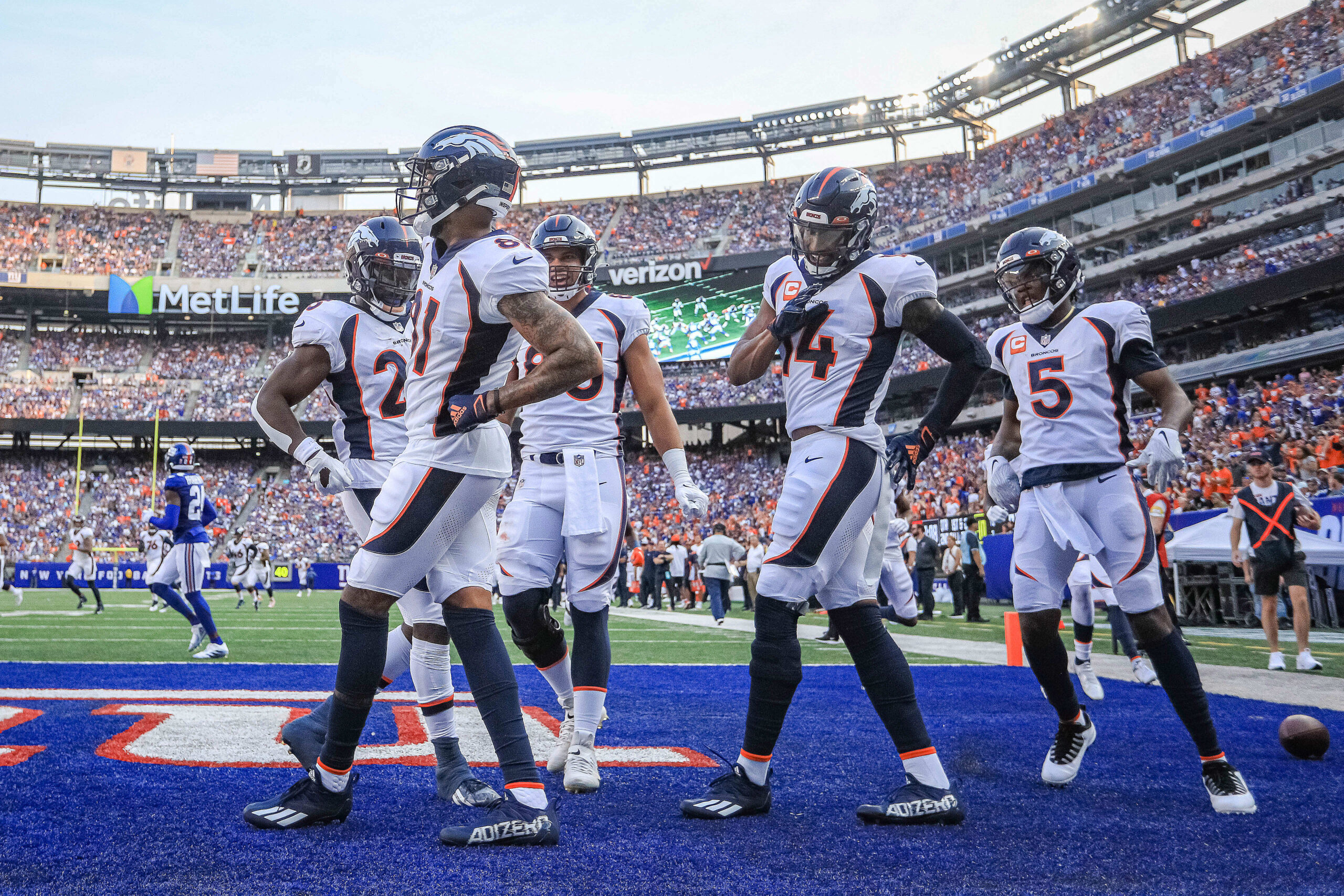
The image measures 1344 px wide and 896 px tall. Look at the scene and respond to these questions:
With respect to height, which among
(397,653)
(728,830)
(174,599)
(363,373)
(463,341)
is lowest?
(728,830)

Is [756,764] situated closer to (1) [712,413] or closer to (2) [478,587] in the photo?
(2) [478,587]

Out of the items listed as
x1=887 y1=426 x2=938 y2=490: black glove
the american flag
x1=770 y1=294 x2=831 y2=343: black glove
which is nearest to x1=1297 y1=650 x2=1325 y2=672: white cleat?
x1=887 y1=426 x2=938 y2=490: black glove

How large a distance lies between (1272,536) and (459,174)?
812 centimetres

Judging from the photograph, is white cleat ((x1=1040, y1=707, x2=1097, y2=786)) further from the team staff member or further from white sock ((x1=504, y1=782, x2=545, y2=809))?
the team staff member

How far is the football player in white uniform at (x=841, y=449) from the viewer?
3.51 meters

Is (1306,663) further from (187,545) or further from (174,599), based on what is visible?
(174,599)

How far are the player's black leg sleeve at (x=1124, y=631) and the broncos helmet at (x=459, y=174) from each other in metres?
6.37

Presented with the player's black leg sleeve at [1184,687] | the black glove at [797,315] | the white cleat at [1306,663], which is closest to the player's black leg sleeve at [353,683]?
the black glove at [797,315]

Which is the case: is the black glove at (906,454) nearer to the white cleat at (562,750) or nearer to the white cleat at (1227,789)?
the white cleat at (1227,789)

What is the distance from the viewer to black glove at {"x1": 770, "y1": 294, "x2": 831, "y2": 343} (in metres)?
3.68

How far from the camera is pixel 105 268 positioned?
4725cm

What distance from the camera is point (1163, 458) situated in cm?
385

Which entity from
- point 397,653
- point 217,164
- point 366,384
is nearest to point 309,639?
point 397,653

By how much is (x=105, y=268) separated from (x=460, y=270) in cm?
5212
